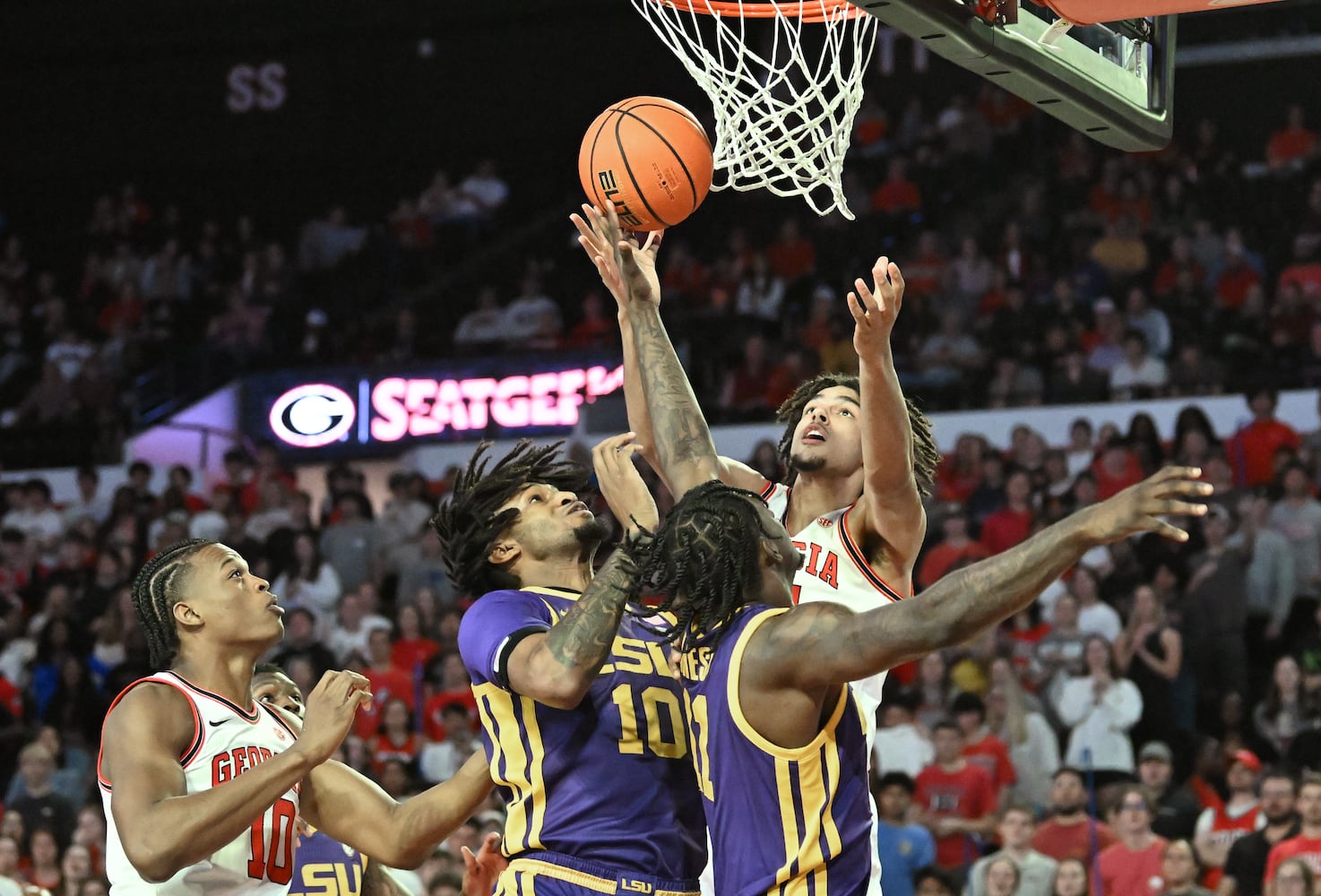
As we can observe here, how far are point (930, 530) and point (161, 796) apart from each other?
24.6 feet

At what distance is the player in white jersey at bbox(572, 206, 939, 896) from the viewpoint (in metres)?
4.29

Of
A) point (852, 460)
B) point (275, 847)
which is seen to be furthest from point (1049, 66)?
point (275, 847)

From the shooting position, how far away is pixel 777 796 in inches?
135

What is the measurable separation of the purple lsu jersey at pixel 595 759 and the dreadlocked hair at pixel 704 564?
0.26 m

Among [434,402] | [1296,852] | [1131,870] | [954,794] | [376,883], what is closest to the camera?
[376,883]

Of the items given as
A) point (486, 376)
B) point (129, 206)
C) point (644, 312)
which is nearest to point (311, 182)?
point (129, 206)

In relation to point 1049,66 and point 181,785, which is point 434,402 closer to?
point 1049,66

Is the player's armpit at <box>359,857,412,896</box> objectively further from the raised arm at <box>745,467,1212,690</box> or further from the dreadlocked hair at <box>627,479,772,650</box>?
the raised arm at <box>745,467,1212,690</box>

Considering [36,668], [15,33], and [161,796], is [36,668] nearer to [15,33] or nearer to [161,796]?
[161,796]

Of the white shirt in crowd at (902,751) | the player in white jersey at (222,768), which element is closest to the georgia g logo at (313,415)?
the white shirt in crowd at (902,751)

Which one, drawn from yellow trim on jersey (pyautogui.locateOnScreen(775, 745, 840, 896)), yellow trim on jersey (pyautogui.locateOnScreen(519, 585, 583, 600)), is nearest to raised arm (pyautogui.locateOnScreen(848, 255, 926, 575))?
yellow trim on jersey (pyautogui.locateOnScreen(519, 585, 583, 600))

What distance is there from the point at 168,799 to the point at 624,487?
1249mm

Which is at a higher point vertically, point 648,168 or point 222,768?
point 648,168

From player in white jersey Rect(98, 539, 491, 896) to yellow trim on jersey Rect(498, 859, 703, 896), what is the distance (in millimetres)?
431
